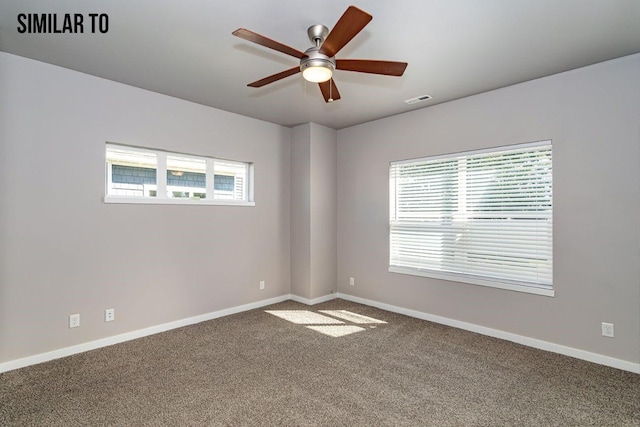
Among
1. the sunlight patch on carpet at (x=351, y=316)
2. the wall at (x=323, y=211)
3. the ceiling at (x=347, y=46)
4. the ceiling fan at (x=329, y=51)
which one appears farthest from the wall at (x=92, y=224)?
the ceiling fan at (x=329, y=51)

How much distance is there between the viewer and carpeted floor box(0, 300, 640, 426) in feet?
7.35

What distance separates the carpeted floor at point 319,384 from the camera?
224 cm

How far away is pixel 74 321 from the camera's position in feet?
10.5

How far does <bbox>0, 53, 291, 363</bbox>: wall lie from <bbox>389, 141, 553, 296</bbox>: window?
7.47 feet

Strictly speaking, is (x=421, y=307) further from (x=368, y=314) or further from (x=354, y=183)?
(x=354, y=183)

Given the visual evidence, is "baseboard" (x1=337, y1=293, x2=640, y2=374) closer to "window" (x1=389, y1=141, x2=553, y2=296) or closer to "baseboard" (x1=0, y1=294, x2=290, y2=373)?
"window" (x1=389, y1=141, x2=553, y2=296)

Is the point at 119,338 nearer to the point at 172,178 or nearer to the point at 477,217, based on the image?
the point at 172,178

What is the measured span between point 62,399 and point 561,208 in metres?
4.50

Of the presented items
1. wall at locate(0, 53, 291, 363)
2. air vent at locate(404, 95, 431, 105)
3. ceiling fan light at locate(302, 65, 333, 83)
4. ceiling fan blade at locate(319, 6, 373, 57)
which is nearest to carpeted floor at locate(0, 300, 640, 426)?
wall at locate(0, 53, 291, 363)

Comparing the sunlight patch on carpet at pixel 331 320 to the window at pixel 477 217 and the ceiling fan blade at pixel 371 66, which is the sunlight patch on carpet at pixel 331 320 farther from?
the ceiling fan blade at pixel 371 66

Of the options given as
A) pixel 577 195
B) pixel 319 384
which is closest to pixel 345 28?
pixel 319 384

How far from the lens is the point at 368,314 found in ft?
14.6

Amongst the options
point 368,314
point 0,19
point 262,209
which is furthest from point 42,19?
point 368,314

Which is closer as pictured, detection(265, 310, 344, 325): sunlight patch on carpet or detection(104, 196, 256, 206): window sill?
detection(104, 196, 256, 206): window sill
